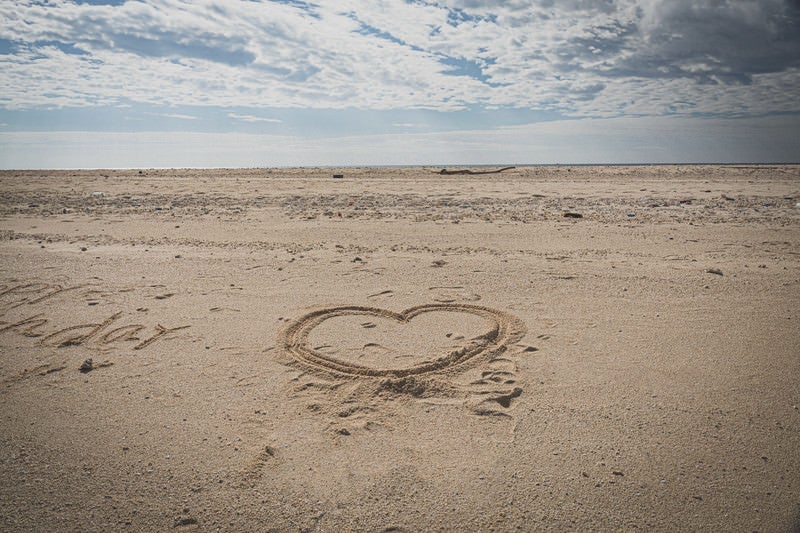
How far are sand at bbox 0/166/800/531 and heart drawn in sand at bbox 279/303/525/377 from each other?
2 cm

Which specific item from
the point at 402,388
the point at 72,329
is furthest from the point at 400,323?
the point at 72,329

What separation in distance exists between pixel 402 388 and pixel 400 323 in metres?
1.01

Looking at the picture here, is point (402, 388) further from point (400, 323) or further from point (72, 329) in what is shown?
point (72, 329)

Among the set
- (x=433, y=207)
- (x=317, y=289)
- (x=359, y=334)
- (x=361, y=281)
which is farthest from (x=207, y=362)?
(x=433, y=207)

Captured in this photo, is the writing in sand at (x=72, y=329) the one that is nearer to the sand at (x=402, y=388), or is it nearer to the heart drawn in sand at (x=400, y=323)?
the sand at (x=402, y=388)

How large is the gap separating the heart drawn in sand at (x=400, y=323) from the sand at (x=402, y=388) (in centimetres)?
2

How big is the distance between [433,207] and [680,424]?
801cm

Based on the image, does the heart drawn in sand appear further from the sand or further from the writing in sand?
the writing in sand

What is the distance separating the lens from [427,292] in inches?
172

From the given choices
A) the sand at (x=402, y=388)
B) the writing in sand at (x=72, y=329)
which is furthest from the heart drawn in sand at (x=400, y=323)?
the writing in sand at (x=72, y=329)

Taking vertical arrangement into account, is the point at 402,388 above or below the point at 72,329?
below

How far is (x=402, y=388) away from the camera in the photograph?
9.05ft

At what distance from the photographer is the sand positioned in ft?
6.37

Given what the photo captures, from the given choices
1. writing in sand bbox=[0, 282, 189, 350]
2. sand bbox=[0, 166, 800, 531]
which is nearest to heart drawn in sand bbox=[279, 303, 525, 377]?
sand bbox=[0, 166, 800, 531]
